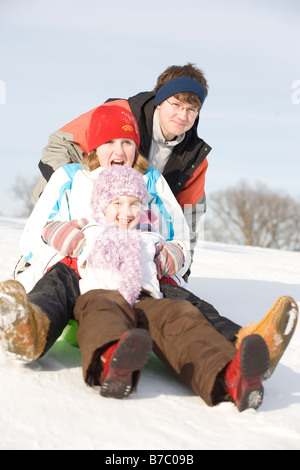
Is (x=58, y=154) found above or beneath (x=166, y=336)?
above

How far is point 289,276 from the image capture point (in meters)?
5.12

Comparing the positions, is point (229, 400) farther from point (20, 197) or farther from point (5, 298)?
point (20, 197)

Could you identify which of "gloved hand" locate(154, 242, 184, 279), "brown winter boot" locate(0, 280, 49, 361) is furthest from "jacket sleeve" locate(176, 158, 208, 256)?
"brown winter boot" locate(0, 280, 49, 361)

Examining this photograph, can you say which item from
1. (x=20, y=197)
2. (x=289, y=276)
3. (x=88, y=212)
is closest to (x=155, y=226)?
(x=88, y=212)

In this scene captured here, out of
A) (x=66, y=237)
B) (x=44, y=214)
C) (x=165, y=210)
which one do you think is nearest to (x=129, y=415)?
(x=66, y=237)

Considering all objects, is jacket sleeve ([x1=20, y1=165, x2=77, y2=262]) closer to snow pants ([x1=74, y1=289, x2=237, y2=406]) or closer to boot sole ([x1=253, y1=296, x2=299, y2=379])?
snow pants ([x1=74, y1=289, x2=237, y2=406])

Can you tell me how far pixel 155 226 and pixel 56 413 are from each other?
4.12 ft

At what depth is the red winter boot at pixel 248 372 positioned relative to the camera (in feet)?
4.91

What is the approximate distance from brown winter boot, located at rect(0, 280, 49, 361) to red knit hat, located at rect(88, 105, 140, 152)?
3.45ft

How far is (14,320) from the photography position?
1.62 meters

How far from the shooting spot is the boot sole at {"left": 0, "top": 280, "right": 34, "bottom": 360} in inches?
63.6

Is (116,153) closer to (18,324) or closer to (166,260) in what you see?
(166,260)

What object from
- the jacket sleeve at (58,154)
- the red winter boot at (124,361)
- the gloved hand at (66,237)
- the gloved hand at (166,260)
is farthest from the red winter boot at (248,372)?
the jacket sleeve at (58,154)

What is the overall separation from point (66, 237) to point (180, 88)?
114cm
